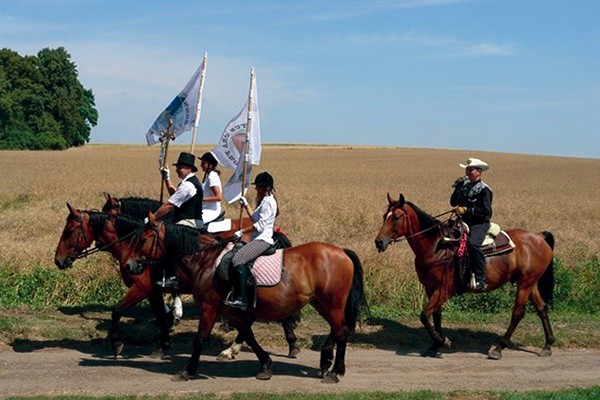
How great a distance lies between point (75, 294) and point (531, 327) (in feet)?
27.6

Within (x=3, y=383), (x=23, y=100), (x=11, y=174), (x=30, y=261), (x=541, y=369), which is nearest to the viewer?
(x=3, y=383)

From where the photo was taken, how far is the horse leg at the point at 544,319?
11.9m

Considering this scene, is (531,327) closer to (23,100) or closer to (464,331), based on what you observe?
(464,331)

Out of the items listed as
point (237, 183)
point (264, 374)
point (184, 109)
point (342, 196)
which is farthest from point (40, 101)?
point (264, 374)

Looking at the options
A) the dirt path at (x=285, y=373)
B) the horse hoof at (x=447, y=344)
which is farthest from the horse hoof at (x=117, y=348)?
the horse hoof at (x=447, y=344)

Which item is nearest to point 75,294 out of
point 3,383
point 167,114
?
point 167,114

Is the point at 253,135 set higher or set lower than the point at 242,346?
higher

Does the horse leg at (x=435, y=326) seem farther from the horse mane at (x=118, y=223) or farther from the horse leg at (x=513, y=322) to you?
the horse mane at (x=118, y=223)

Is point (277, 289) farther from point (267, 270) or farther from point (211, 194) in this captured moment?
point (211, 194)

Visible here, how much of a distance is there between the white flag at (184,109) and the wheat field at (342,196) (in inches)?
127

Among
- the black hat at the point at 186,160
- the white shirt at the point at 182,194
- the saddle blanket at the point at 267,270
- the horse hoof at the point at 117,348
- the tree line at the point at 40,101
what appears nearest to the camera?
the saddle blanket at the point at 267,270

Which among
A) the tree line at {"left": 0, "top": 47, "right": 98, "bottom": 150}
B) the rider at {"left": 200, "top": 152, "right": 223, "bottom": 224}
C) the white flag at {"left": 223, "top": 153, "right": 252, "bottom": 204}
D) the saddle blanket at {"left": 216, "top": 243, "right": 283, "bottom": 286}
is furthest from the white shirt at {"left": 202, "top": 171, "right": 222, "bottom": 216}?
the tree line at {"left": 0, "top": 47, "right": 98, "bottom": 150}

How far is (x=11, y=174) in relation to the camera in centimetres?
4550

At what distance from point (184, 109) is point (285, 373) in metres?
5.36
